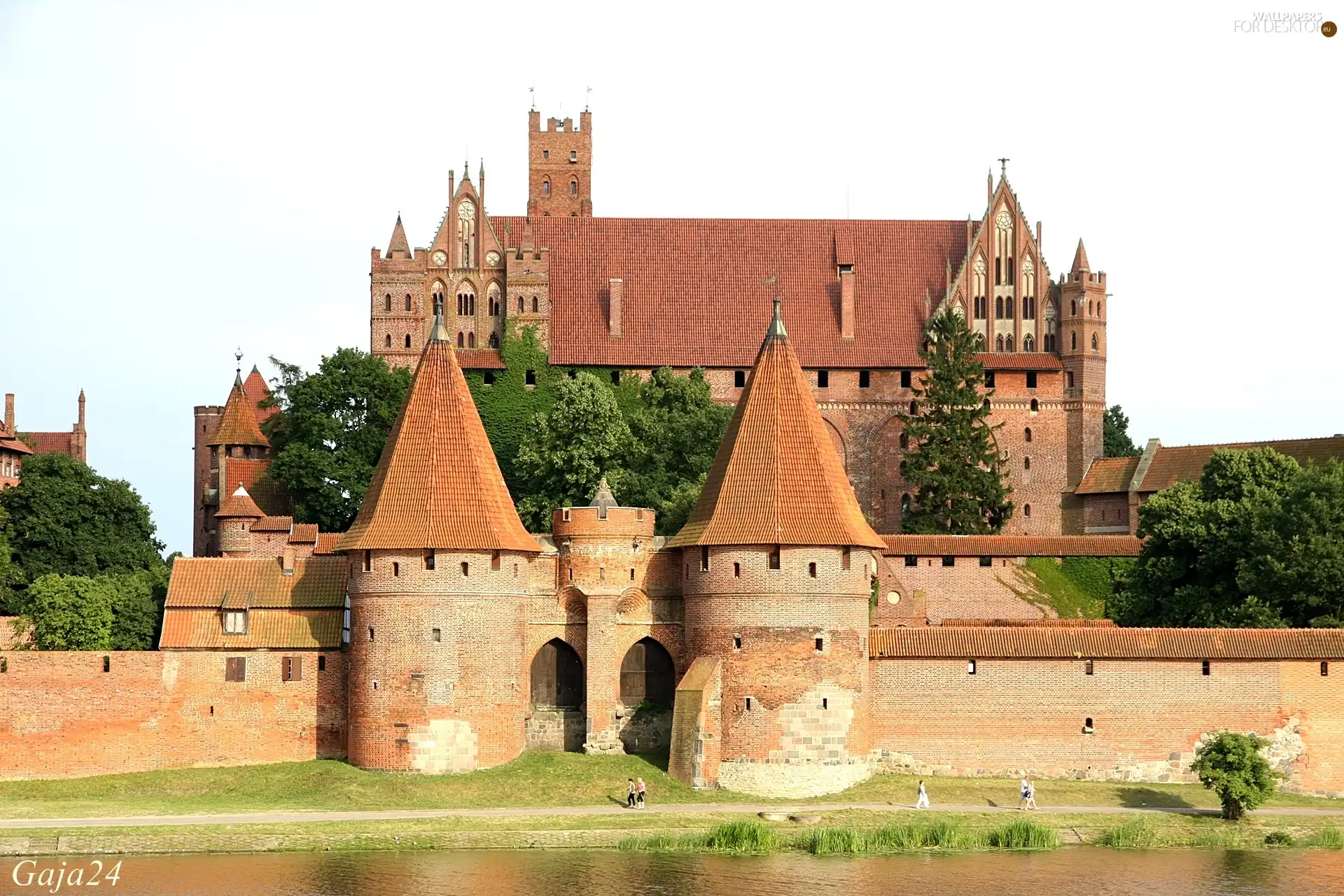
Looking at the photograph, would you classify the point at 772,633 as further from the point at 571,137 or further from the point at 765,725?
the point at 571,137

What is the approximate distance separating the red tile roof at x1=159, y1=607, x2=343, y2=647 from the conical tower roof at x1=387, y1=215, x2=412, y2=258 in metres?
24.3

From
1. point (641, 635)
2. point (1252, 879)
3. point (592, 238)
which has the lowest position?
point (1252, 879)

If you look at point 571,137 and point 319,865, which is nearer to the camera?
point 319,865

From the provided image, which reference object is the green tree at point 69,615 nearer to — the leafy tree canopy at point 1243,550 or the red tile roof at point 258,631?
the red tile roof at point 258,631

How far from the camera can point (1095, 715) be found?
158ft

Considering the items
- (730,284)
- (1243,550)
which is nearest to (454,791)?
(1243,550)

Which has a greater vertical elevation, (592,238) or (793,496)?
(592,238)

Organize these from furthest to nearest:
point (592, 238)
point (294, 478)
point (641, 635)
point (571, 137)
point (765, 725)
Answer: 1. point (571, 137)
2. point (592, 238)
3. point (294, 478)
4. point (641, 635)
5. point (765, 725)

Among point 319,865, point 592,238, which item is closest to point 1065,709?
point 319,865

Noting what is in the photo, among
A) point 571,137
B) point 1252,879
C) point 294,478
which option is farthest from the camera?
point 571,137

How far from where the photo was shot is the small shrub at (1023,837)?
142 ft

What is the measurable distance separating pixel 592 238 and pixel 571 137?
22.2ft

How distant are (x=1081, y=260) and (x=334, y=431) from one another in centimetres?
2386

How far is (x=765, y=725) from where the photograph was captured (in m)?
46.3
